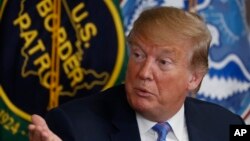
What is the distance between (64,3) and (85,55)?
0.75 ft

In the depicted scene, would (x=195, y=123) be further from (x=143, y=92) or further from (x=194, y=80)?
(x=143, y=92)

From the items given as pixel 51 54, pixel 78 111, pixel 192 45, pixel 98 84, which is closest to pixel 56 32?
pixel 51 54

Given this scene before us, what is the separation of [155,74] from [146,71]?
3 cm

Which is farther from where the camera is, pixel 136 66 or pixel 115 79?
pixel 115 79

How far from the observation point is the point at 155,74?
5.26 feet

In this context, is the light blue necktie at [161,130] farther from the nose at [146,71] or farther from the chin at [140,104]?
the nose at [146,71]

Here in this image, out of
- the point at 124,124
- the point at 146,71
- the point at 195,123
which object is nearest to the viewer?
the point at 146,71

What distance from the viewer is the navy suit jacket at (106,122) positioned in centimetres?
162

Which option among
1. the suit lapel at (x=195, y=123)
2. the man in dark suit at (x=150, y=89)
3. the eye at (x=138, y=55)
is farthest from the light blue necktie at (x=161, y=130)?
the eye at (x=138, y=55)

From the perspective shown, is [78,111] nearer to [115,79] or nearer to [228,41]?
[115,79]

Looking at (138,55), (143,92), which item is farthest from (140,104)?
(138,55)

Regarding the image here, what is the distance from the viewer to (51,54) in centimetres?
222

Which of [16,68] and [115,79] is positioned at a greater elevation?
[16,68]

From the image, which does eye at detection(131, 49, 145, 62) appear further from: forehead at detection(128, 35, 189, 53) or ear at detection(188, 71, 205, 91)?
ear at detection(188, 71, 205, 91)
